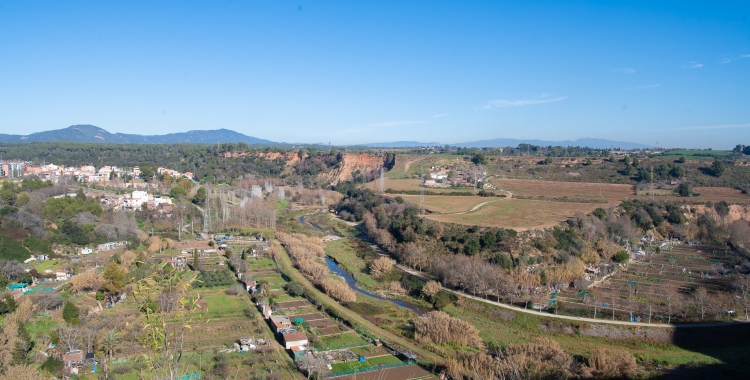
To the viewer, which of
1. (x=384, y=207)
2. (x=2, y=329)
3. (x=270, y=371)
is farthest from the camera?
(x=384, y=207)

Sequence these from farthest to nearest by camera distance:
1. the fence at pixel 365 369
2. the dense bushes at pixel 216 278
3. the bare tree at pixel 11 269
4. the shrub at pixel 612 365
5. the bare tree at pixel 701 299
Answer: the dense bushes at pixel 216 278 → the bare tree at pixel 11 269 → the bare tree at pixel 701 299 → the fence at pixel 365 369 → the shrub at pixel 612 365

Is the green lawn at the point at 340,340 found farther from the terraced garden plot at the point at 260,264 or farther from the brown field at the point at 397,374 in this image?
the terraced garden plot at the point at 260,264

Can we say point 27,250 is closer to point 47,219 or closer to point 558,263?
point 47,219

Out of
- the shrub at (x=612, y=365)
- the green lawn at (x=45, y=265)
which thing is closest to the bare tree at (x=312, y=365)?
the shrub at (x=612, y=365)

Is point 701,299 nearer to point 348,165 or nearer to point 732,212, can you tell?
point 732,212

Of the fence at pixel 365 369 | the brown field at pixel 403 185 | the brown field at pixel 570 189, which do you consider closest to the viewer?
the fence at pixel 365 369

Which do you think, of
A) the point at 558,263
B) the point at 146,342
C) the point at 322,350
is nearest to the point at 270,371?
the point at 322,350

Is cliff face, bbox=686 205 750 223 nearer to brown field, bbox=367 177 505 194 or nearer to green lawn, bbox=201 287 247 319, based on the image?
brown field, bbox=367 177 505 194
